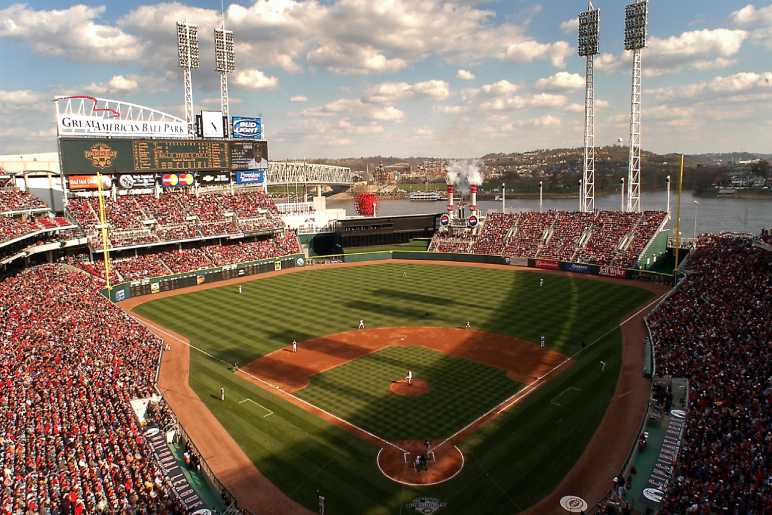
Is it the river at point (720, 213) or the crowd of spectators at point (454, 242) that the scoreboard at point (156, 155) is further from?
the river at point (720, 213)

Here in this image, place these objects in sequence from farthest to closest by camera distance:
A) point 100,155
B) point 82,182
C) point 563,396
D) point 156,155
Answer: point 156,155, point 100,155, point 82,182, point 563,396

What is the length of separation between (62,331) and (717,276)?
42437mm

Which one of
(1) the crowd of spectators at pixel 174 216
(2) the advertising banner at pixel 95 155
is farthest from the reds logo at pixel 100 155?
(1) the crowd of spectators at pixel 174 216

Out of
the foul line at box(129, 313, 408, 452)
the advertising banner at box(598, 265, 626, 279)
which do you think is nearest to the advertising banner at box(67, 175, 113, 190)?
the foul line at box(129, 313, 408, 452)

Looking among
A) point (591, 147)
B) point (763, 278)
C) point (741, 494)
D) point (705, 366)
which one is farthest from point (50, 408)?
point (591, 147)

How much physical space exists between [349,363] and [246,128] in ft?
152

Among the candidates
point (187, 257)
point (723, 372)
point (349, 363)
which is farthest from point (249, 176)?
point (723, 372)

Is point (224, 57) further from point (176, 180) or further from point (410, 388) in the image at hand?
point (410, 388)

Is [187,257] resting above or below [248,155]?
below

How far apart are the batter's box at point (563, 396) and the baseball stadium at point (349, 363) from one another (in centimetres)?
26

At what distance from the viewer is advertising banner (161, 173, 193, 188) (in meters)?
64.3

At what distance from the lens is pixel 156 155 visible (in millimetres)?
62375

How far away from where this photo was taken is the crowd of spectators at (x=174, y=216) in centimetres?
5766

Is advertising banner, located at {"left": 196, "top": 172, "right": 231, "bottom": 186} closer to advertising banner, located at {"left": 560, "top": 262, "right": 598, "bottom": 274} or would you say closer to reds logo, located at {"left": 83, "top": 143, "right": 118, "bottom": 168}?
reds logo, located at {"left": 83, "top": 143, "right": 118, "bottom": 168}
